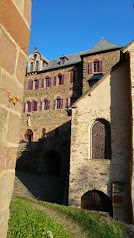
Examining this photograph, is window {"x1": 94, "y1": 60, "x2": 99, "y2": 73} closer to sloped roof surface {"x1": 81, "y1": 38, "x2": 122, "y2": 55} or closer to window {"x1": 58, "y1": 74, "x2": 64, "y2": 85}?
sloped roof surface {"x1": 81, "y1": 38, "x2": 122, "y2": 55}

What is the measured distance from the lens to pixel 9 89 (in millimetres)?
1455

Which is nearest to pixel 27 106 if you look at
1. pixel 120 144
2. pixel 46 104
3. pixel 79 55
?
pixel 46 104

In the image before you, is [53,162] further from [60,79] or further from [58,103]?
[60,79]

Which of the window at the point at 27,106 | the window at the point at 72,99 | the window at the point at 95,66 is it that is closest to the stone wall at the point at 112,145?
the window at the point at 95,66

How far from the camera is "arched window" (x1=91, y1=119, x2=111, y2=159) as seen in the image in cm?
979

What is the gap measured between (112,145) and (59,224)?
4.87 m

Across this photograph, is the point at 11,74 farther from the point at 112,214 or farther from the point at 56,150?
the point at 56,150

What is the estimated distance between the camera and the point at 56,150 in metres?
21.0

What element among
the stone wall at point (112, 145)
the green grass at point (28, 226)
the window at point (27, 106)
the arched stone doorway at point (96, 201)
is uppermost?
the window at point (27, 106)

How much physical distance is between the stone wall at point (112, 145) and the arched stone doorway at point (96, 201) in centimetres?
21

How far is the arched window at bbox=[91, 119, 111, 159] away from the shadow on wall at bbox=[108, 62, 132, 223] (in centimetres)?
36

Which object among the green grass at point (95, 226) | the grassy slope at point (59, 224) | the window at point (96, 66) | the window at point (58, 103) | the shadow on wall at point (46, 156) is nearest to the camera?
the grassy slope at point (59, 224)

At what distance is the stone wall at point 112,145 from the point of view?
8.84 m

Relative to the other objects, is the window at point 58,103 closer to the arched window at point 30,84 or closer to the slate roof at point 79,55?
the slate roof at point 79,55
